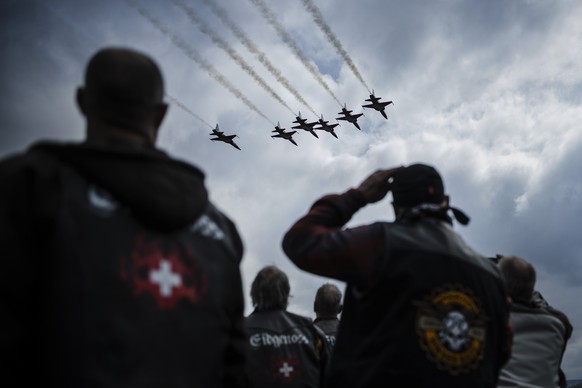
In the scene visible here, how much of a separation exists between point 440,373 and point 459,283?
54 cm

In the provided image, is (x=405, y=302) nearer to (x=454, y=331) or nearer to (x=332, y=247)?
(x=454, y=331)

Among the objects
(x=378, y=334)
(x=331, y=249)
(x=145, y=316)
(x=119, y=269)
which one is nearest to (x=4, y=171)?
(x=119, y=269)

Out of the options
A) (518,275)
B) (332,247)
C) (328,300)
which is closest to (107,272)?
(332,247)

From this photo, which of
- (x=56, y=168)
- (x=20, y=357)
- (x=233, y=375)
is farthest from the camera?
(x=233, y=375)

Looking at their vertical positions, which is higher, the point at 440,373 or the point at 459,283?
the point at 459,283

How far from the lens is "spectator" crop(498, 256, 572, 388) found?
17.9 ft

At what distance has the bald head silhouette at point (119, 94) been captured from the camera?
2205 millimetres

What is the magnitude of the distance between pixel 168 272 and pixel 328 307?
5.22 metres

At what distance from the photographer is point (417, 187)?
11.8 feet

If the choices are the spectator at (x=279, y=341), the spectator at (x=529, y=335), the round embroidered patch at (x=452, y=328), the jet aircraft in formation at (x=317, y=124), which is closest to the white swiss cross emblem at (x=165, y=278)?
the round embroidered patch at (x=452, y=328)

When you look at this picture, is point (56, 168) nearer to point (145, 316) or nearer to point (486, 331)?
point (145, 316)

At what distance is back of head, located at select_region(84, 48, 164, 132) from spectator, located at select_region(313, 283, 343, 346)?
5063 mm

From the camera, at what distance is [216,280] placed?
7.40 feet

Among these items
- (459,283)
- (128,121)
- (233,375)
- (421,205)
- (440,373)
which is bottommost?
(233,375)
